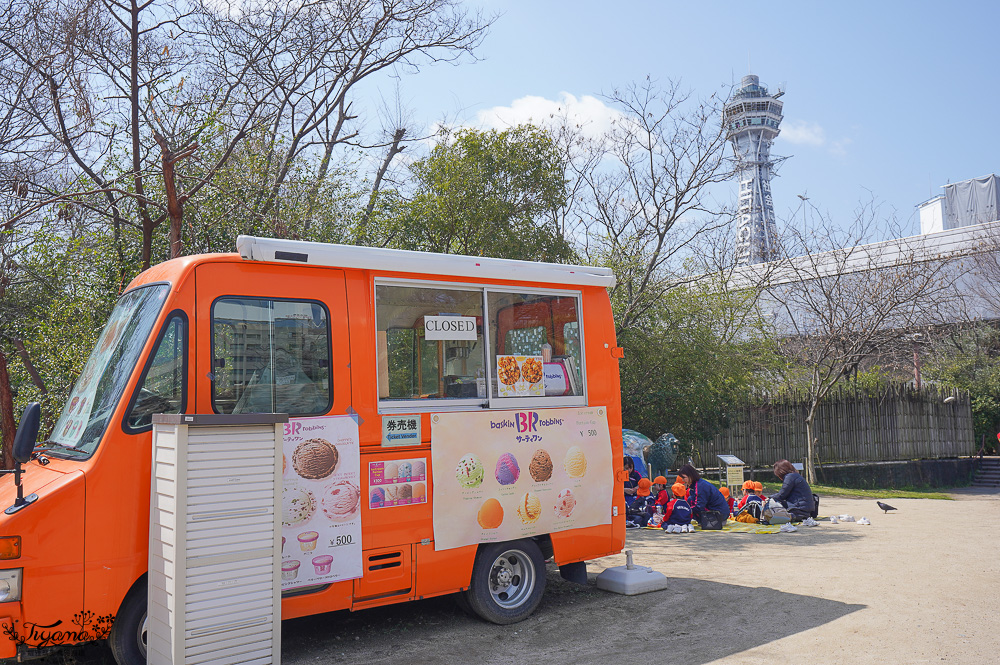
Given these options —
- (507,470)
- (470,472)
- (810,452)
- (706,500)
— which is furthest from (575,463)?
(810,452)

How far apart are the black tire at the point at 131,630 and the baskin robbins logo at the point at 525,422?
107 inches

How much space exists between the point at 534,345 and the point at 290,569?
267 cm

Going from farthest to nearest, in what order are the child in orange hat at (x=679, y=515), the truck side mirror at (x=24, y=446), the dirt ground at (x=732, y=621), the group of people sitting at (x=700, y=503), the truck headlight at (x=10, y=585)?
the group of people sitting at (x=700, y=503) < the child in orange hat at (x=679, y=515) < the dirt ground at (x=732, y=621) < the truck side mirror at (x=24, y=446) < the truck headlight at (x=10, y=585)

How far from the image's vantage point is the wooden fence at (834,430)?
63.6 feet

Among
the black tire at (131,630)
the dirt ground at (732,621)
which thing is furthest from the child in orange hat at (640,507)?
the black tire at (131,630)

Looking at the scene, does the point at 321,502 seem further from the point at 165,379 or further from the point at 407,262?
the point at 407,262

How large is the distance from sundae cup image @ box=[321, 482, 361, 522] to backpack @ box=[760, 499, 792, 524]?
28.1ft

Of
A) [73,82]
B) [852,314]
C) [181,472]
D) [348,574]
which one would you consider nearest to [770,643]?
[348,574]

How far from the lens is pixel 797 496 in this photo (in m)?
11.8

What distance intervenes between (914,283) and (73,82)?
18366 mm

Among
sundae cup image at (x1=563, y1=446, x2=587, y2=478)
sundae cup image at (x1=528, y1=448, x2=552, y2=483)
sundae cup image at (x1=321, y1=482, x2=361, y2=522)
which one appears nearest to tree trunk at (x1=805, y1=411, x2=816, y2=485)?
sundae cup image at (x1=563, y1=446, x2=587, y2=478)

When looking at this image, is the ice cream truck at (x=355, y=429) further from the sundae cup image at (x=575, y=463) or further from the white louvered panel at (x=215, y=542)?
the white louvered panel at (x=215, y=542)

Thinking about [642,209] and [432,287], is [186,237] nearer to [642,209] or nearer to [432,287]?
[432,287]

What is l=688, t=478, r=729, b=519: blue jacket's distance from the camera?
448 inches
